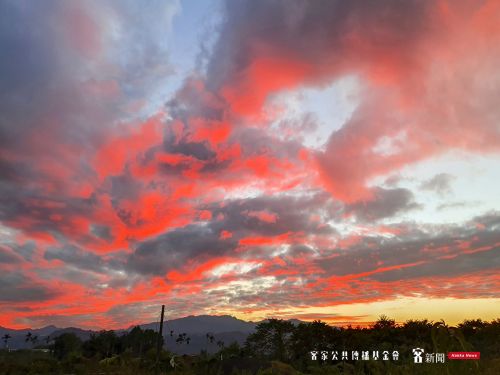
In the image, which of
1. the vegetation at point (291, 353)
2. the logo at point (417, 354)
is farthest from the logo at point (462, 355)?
the logo at point (417, 354)

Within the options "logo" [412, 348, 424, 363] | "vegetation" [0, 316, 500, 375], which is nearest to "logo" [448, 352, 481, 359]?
"vegetation" [0, 316, 500, 375]

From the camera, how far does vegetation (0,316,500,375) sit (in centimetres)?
451

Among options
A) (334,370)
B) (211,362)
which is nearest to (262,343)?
(211,362)

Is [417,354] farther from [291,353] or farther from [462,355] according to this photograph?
[291,353]

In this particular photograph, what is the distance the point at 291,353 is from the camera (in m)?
73.1

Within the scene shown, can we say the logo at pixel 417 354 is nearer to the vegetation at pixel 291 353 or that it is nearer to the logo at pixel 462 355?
the vegetation at pixel 291 353

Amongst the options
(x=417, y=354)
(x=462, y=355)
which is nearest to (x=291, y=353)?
(x=417, y=354)

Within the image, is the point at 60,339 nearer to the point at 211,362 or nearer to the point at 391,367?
the point at 211,362

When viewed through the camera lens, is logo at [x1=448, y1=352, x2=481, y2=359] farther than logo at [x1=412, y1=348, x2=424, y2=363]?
No

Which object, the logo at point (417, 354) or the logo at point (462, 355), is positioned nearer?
the logo at point (462, 355)

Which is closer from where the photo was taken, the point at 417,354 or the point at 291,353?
the point at 417,354

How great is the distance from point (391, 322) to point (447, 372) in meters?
88.8

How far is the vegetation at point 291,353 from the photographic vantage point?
4514 millimetres

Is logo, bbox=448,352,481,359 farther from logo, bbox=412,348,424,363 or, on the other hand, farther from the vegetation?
logo, bbox=412,348,424,363
